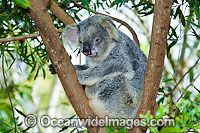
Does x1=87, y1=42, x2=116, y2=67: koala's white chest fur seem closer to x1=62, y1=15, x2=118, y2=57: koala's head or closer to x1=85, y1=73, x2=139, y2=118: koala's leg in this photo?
x1=62, y1=15, x2=118, y2=57: koala's head

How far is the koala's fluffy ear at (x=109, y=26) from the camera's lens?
Answer: 2701 mm

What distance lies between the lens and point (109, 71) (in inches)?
104

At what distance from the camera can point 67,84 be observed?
2207mm

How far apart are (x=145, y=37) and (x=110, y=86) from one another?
136 inches

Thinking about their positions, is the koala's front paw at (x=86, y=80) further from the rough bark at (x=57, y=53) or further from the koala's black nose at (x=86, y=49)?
the rough bark at (x=57, y=53)

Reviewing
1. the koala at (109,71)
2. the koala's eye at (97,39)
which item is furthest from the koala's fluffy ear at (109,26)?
the koala's eye at (97,39)

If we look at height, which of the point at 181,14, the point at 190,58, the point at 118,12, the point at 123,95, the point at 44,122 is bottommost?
the point at 44,122

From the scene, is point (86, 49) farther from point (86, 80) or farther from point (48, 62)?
point (48, 62)

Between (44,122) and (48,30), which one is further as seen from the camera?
(44,122)

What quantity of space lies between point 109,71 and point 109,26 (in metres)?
0.42

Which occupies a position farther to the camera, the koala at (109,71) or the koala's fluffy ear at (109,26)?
the koala's fluffy ear at (109,26)

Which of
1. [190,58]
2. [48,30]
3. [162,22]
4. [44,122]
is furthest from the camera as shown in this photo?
[190,58]

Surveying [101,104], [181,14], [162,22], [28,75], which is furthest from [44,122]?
[28,75]

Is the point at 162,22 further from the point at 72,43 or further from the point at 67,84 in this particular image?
the point at 72,43
